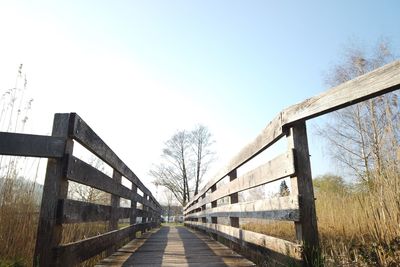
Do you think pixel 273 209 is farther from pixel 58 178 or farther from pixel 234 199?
pixel 234 199

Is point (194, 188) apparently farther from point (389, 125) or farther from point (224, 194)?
point (389, 125)

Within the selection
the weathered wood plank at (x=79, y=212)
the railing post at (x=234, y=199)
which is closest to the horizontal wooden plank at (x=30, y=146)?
the weathered wood plank at (x=79, y=212)

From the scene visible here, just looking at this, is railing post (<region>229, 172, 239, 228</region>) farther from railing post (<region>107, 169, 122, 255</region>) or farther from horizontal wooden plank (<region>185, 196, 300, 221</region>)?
railing post (<region>107, 169, 122, 255</region>)

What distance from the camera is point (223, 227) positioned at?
169 inches

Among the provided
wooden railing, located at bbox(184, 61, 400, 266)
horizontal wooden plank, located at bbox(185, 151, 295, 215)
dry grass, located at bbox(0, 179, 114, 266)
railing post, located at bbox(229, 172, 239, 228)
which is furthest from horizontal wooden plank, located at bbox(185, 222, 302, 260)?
dry grass, located at bbox(0, 179, 114, 266)

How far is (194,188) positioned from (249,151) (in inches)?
923

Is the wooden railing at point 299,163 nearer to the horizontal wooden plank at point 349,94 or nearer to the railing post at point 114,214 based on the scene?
the horizontal wooden plank at point 349,94

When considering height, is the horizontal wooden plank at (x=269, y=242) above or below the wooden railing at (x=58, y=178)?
below

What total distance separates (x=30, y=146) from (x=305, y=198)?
1779 millimetres

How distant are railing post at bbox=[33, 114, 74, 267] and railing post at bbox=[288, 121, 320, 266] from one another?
4.92ft

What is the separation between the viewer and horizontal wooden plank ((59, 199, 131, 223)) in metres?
1.93

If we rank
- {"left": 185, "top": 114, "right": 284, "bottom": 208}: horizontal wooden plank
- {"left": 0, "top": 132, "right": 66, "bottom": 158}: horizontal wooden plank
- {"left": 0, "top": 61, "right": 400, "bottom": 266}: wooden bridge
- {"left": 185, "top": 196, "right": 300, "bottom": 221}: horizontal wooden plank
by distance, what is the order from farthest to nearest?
{"left": 185, "top": 114, "right": 284, "bottom": 208}: horizontal wooden plank
{"left": 185, "top": 196, "right": 300, "bottom": 221}: horizontal wooden plank
{"left": 0, "top": 132, "right": 66, "bottom": 158}: horizontal wooden plank
{"left": 0, "top": 61, "right": 400, "bottom": 266}: wooden bridge

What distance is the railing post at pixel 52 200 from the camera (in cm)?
180

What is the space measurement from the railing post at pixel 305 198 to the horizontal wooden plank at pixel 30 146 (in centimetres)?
153
